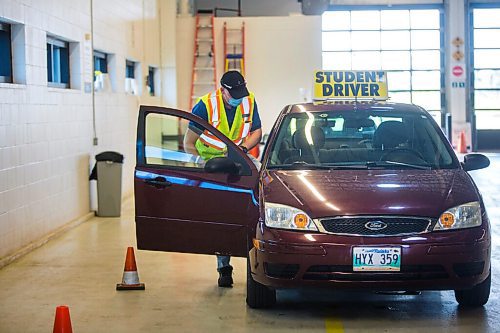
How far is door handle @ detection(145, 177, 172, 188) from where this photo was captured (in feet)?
22.3

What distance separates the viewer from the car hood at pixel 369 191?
5.78 metres

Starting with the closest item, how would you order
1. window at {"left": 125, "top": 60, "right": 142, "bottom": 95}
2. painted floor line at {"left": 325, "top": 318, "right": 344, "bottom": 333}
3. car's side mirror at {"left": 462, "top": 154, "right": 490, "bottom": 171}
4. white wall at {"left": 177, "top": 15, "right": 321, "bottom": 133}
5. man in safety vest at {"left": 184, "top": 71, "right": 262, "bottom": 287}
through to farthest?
painted floor line at {"left": 325, "top": 318, "right": 344, "bottom": 333} < car's side mirror at {"left": 462, "top": 154, "right": 490, "bottom": 171} < man in safety vest at {"left": 184, "top": 71, "right": 262, "bottom": 287} < window at {"left": 125, "top": 60, "right": 142, "bottom": 95} < white wall at {"left": 177, "top": 15, "right": 321, "bottom": 133}

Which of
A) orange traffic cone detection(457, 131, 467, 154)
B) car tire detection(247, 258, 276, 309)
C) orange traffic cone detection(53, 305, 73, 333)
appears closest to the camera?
orange traffic cone detection(53, 305, 73, 333)

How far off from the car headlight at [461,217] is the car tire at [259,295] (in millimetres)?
1370

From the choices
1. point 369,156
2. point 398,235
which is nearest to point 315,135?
point 369,156

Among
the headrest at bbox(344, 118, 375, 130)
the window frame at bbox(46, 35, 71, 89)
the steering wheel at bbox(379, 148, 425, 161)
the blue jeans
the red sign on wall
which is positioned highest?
the red sign on wall

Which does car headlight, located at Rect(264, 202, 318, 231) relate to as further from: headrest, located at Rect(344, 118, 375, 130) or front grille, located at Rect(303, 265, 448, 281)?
headrest, located at Rect(344, 118, 375, 130)

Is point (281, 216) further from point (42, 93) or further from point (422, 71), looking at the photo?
point (422, 71)

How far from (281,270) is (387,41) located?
2336cm

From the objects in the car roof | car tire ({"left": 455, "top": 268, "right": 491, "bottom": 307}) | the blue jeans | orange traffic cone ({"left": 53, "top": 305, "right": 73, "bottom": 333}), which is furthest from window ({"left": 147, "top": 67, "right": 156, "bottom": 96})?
orange traffic cone ({"left": 53, "top": 305, "right": 73, "bottom": 333})

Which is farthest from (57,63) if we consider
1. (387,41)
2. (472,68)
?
(472,68)

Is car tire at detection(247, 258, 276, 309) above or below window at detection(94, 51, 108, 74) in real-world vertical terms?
below

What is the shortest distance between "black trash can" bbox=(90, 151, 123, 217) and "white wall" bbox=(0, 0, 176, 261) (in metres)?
0.18

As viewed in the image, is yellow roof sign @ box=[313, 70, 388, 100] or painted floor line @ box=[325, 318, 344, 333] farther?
yellow roof sign @ box=[313, 70, 388, 100]
